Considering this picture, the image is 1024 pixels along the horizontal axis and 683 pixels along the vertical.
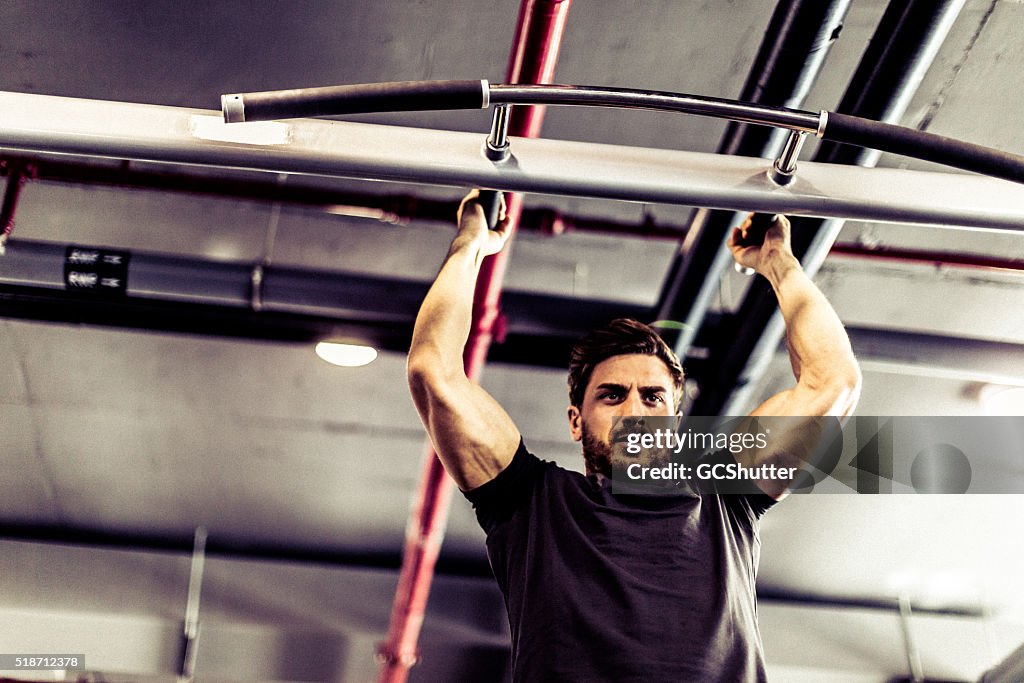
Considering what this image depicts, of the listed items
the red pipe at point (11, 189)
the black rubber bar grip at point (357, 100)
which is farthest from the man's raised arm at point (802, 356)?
the red pipe at point (11, 189)

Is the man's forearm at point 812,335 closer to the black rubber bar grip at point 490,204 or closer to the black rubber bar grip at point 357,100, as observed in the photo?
the black rubber bar grip at point 490,204

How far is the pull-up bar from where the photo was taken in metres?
1.13

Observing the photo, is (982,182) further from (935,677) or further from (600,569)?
(935,677)

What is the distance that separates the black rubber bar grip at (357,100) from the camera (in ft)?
3.67

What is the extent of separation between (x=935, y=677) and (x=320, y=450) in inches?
120

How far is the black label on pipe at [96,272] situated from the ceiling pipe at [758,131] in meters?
1.39

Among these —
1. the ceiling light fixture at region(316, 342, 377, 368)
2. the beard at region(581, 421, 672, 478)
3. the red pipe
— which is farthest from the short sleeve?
the red pipe

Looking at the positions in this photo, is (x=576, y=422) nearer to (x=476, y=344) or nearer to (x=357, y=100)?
(x=357, y=100)

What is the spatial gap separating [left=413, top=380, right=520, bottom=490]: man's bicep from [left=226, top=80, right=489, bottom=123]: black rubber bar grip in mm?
407

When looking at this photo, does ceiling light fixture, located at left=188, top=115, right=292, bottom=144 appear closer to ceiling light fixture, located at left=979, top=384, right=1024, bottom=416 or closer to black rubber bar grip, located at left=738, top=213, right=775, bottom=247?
black rubber bar grip, located at left=738, top=213, right=775, bottom=247

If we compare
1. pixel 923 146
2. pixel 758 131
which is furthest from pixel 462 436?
pixel 758 131

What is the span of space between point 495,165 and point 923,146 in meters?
0.55

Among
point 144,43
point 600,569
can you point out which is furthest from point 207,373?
point 600,569

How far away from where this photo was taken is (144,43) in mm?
2186
